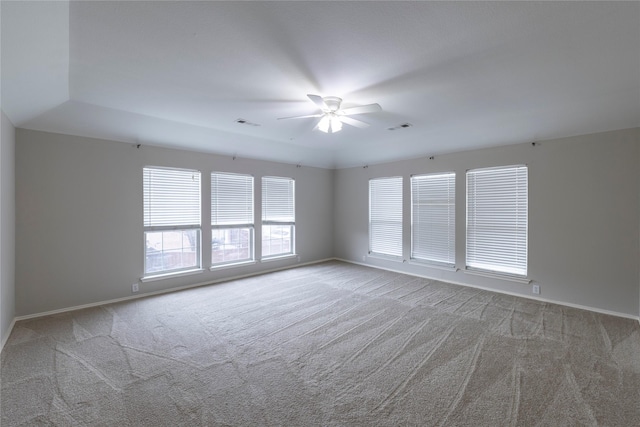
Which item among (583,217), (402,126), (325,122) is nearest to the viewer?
(325,122)

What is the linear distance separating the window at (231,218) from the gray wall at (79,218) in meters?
0.58

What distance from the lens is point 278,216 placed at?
20.2 feet

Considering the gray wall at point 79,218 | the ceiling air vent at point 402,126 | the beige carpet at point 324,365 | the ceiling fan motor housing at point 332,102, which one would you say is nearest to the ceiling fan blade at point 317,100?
the ceiling fan motor housing at point 332,102

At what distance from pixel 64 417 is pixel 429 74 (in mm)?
3963

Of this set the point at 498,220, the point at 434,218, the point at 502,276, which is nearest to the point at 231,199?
the point at 434,218

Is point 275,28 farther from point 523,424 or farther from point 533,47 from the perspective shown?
point 523,424

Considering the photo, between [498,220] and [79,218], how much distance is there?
6.40 m

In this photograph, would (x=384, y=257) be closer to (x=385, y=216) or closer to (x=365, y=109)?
(x=385, y=216)

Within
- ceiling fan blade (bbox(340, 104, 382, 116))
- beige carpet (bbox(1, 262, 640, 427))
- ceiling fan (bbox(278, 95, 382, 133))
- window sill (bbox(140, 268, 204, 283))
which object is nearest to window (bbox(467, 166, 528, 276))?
beige carpet (bbox(1, 262, 640, 427))

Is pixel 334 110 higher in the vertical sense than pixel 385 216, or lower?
higher

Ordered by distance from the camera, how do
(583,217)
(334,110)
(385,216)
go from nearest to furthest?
(334,110)
(583,217)
(385,216)

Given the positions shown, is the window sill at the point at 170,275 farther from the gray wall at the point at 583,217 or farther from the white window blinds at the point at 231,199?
the gray wall at the point at 583,217

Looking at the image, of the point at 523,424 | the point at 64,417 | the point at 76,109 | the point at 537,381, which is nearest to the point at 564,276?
the point at 537,381

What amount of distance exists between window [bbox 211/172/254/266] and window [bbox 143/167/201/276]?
1.06 feet
